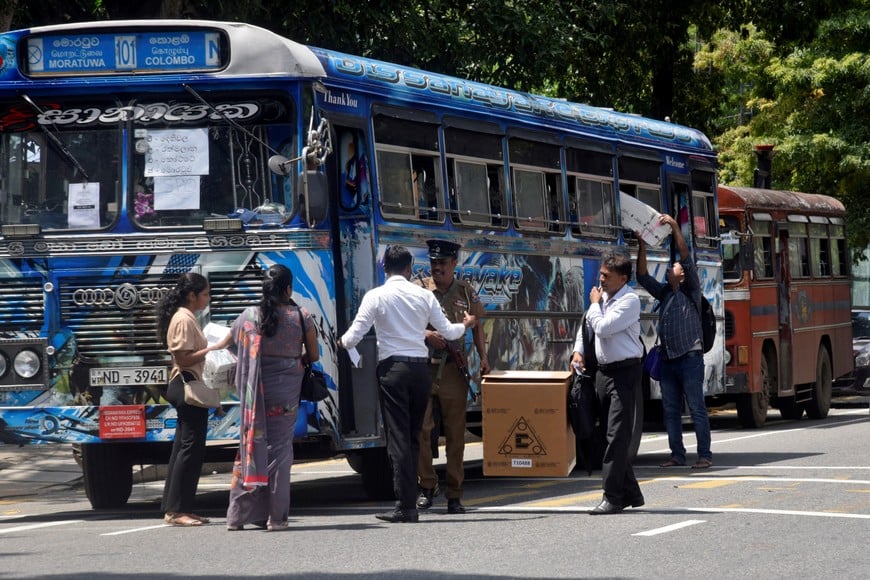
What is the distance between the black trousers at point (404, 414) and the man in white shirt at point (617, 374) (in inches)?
46.5

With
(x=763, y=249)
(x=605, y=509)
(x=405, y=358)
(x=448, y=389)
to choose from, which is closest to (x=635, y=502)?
(x=605, y=509)

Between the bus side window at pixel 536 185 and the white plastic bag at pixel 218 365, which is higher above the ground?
the bus side window at pixel 536 185

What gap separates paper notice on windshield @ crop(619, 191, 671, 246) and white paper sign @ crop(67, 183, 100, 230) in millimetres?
6077

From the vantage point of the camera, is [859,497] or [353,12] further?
[353,12]

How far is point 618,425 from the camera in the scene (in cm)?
1098

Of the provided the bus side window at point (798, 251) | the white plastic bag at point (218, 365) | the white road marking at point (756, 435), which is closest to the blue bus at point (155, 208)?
the white plastic bag at point (218, 365)

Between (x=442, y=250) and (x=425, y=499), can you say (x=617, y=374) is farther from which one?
(x=425, y=499)

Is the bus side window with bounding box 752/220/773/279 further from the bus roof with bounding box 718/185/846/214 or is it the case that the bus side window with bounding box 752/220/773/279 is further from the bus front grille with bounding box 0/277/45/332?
the bus front grille with bounding box 0/277/45/332

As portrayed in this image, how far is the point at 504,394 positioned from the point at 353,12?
9028 millimetres

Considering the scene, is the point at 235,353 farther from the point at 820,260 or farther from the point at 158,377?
the point at 820,260

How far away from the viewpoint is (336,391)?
11.7 meters

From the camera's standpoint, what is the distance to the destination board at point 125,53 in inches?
457

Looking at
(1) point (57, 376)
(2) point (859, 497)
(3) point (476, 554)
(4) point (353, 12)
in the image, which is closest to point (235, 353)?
(1) point (57, 376)

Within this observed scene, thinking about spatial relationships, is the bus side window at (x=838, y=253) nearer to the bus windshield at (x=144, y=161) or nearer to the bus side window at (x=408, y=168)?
the bus side window at (x=408, y=168)
